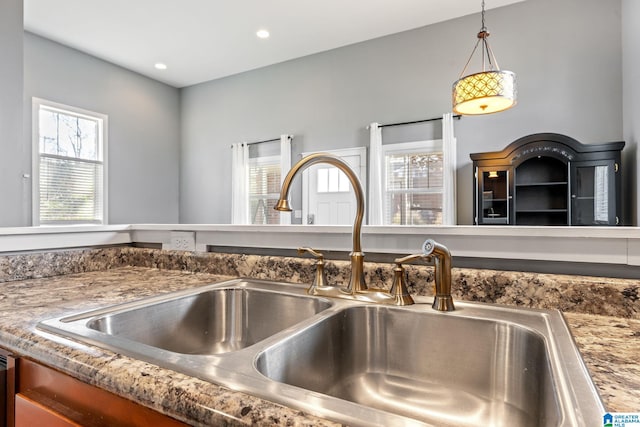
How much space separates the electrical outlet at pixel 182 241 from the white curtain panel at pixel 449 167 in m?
2.90

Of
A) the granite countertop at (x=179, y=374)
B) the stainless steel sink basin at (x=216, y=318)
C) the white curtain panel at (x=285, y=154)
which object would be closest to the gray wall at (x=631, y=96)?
the granite countertop at (x=179, y=374)

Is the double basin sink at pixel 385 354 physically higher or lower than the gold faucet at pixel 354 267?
lower

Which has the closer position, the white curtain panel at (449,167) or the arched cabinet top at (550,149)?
the arched cabinet top at (550,149)

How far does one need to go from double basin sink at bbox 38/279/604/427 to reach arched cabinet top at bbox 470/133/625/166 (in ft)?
9.26

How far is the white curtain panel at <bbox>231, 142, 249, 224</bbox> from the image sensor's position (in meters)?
4.98

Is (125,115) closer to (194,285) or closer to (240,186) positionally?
(240,186)

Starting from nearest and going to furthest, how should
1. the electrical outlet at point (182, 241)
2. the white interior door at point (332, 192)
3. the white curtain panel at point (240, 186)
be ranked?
the electrical outlet at point (182, 241) → the white interior door at point (332, 192) → the white curtain panel at point (240, 186)

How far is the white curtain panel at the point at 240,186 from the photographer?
4.98m

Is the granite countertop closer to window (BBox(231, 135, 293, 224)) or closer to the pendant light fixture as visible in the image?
the pendant light fixture

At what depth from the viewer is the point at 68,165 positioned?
418 centimetres

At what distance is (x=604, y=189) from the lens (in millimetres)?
2891

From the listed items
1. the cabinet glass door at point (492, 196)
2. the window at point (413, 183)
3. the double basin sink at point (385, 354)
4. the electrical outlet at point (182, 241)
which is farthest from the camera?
the window at point (413, 183)

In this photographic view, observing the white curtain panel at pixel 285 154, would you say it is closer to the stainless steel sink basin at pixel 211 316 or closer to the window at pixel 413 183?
the window at pixel 413 183

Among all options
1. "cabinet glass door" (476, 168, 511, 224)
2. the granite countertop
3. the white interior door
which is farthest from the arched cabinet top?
the granite countertop
